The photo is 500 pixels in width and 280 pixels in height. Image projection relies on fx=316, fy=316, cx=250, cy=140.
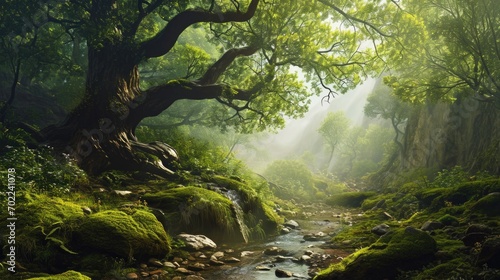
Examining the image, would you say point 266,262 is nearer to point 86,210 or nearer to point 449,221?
point 86,210

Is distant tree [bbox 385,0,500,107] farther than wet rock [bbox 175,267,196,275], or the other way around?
distant tree [bbox 385,0,500,107]

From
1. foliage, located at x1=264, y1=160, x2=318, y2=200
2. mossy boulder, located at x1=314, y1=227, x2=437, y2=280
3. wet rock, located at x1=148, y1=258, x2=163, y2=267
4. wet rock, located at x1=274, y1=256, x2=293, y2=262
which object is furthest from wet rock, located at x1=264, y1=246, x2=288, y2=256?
foliage, located at x1=264, y1=160, x2=318, y2=200

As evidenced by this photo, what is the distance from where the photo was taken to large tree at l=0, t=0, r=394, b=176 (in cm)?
1094

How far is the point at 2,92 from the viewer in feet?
62.6

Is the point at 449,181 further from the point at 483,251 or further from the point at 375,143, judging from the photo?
the point at 375,143

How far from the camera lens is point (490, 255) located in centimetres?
416

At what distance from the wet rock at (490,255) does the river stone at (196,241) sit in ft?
16.7

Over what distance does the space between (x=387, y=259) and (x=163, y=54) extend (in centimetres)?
1153

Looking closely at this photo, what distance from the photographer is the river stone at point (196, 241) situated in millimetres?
6953

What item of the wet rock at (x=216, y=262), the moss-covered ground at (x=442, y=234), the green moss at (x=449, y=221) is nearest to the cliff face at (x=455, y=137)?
the moss-covered ground at (x=442, y=234)

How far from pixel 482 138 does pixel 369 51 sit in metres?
9.25

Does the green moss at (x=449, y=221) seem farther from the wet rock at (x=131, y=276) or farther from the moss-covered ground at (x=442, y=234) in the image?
the wet rock at (x=131, y=276)

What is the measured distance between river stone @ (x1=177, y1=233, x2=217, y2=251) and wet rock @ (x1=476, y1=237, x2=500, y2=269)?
5100 millimetres

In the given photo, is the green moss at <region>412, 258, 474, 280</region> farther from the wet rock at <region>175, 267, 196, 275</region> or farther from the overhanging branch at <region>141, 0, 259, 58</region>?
the overhanging branch at <region>141, 0, 259, 58</region>
